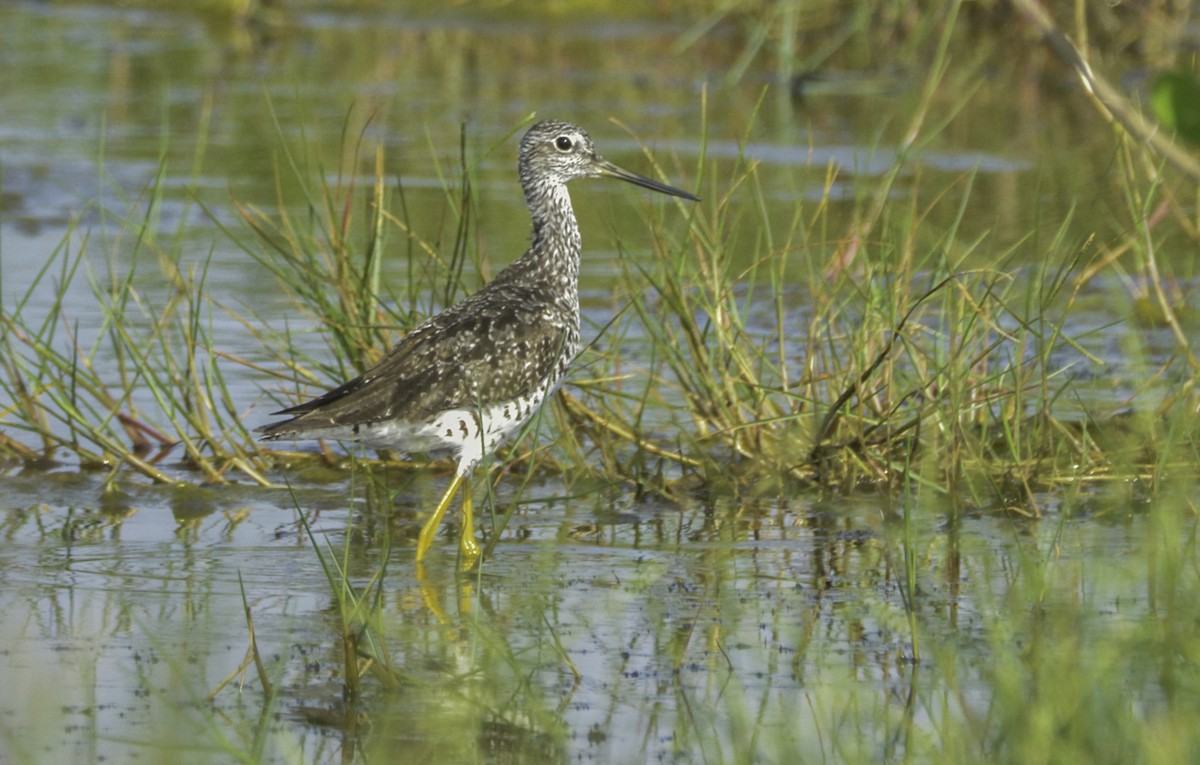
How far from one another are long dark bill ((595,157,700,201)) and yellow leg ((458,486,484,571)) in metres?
1.47

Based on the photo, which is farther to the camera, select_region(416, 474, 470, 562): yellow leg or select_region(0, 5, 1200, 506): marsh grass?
select_region(0, 5, 1200, 506): marsh grass

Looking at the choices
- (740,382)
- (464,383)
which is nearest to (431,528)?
(464,383)

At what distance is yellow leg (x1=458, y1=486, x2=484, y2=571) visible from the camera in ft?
20.5

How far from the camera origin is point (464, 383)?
624 centimetres

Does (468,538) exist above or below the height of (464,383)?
below

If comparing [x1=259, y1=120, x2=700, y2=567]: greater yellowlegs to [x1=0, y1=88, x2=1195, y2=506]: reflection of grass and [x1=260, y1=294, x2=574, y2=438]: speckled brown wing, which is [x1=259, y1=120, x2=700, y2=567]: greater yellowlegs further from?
[x1=0, y1=88, x2=1195, y2=506]: reflection of grass

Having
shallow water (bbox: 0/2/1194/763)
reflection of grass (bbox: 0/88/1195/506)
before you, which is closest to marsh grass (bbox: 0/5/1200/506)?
A: reflection of grass (bbox: 0/88/1195/506)

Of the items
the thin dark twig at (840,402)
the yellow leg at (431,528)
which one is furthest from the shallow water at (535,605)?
the thin dark twig at (840,402)

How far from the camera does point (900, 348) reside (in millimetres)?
7273

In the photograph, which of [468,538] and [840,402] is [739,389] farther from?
[468,538]

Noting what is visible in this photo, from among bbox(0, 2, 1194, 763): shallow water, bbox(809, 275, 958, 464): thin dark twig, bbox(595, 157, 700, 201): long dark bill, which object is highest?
Result: bbox(595, 157, 700, 201): long dark bill

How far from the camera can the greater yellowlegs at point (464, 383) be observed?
6.11 meters

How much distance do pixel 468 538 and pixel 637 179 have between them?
5.76 ft

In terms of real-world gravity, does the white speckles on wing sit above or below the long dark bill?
below
